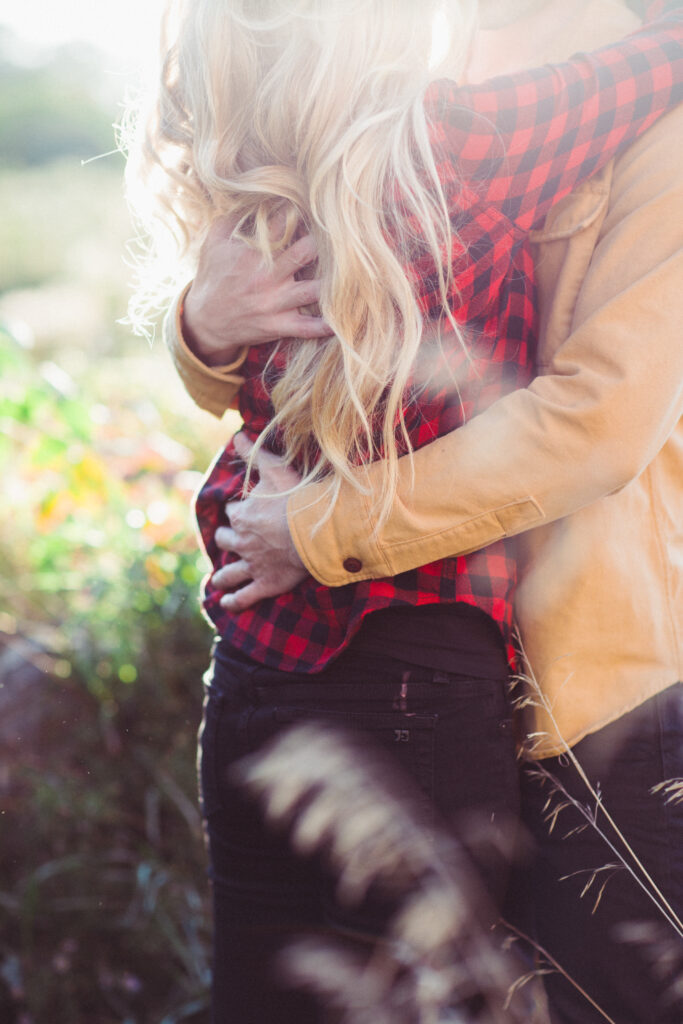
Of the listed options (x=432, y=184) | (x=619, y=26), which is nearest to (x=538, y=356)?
(x=432, y=184)

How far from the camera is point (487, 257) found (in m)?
1.19

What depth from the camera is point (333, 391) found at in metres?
1.19

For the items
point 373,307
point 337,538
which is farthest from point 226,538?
point 373,307

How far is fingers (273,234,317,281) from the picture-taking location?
124cm

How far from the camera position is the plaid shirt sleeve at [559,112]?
1107mm

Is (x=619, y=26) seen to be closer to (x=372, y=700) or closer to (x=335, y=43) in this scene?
(x=335, y=43)

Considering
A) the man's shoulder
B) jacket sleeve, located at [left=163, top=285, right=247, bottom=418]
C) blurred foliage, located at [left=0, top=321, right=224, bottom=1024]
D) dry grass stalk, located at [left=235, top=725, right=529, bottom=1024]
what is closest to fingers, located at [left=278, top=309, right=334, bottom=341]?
jacket sleeve, located at [left=163, top=285, right=247, bottom=418]

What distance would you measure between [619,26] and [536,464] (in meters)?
0.68

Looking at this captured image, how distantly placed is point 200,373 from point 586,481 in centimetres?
71

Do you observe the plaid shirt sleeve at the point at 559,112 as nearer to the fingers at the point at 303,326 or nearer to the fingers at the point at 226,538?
the fingers at the point at 303,326

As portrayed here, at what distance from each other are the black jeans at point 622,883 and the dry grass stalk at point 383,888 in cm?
12

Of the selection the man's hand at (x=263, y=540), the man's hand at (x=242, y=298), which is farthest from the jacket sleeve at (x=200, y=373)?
the man's hand at (x=263, y=540)

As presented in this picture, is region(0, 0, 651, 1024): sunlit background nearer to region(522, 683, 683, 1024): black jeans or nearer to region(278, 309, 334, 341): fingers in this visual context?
region(278, 309, 334, 341): fingers

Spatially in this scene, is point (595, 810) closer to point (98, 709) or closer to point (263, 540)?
point (263, 540)
